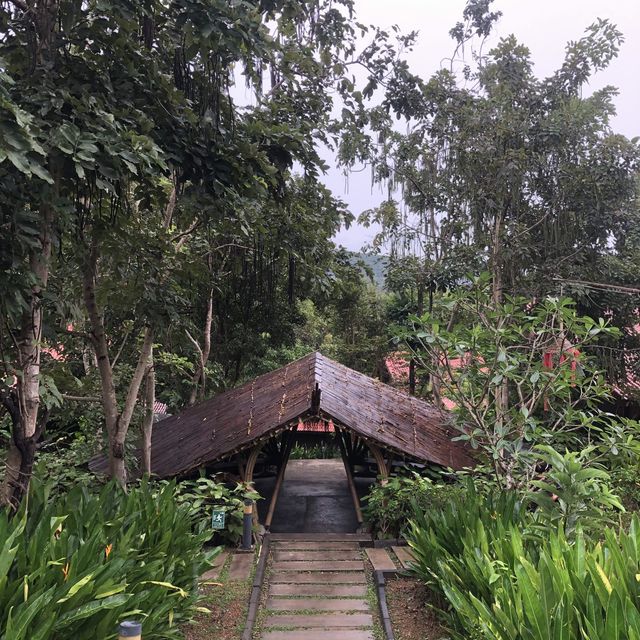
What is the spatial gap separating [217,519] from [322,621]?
5.85 ft

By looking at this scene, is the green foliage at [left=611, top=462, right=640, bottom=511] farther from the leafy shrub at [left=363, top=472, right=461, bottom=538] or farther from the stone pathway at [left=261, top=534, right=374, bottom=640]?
the stone pathway at [left=261, top=534, right=374, bottom=640]

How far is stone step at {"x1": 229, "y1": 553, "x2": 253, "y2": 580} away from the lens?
585cm

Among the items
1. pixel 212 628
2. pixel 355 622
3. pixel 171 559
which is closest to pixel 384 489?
pixel 355 622

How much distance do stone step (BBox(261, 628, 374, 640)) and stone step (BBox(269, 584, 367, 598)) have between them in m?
0.80

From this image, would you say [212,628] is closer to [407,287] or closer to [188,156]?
[188,156]

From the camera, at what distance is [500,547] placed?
12.4ft

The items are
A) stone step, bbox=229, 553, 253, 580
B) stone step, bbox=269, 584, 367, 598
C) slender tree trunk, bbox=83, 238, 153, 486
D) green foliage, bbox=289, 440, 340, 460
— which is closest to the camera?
slender tree trunk, bbox=83, 238, 153, 486

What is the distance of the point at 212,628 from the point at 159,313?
9.13 ft

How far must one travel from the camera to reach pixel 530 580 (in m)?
3.00

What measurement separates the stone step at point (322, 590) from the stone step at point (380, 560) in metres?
0.42

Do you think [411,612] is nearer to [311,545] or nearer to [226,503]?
[311,545]

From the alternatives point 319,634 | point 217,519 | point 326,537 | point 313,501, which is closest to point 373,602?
point 319,634

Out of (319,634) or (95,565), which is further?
(319,634)

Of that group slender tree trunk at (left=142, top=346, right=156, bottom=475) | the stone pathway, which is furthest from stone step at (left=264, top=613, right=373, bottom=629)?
slender tree trunk at (left=142, top=346, right=156, bottom=475)
